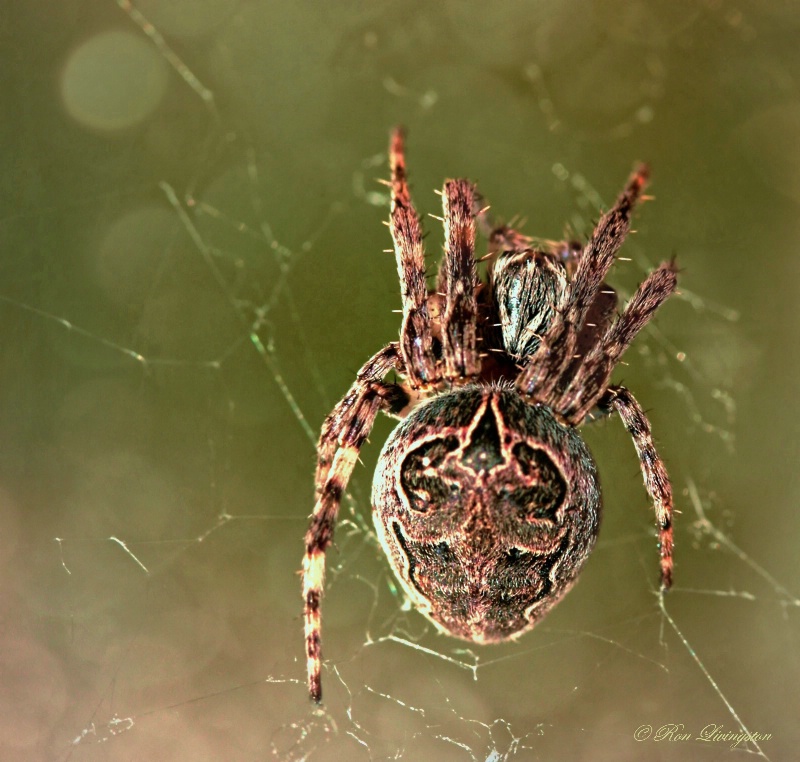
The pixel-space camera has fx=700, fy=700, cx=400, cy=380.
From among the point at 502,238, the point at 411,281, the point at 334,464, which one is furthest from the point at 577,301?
the point at 334,464

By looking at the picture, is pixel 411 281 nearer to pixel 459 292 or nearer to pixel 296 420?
pixel 459 292

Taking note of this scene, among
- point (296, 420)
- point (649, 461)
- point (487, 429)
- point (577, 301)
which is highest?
point (577, 301)

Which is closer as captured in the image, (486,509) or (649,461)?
(486,509)

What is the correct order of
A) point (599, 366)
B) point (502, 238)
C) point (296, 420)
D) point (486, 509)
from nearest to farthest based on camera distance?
point (486, 509) < point (599, 366) < point (502, 238) < point (296, 420)

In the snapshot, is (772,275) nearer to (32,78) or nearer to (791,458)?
(791,458)

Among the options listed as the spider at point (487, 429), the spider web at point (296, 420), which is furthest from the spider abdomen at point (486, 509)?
the spider web at point (296, 420)

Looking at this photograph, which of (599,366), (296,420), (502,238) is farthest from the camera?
(296,420)

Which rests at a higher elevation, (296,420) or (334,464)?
(334,464)
